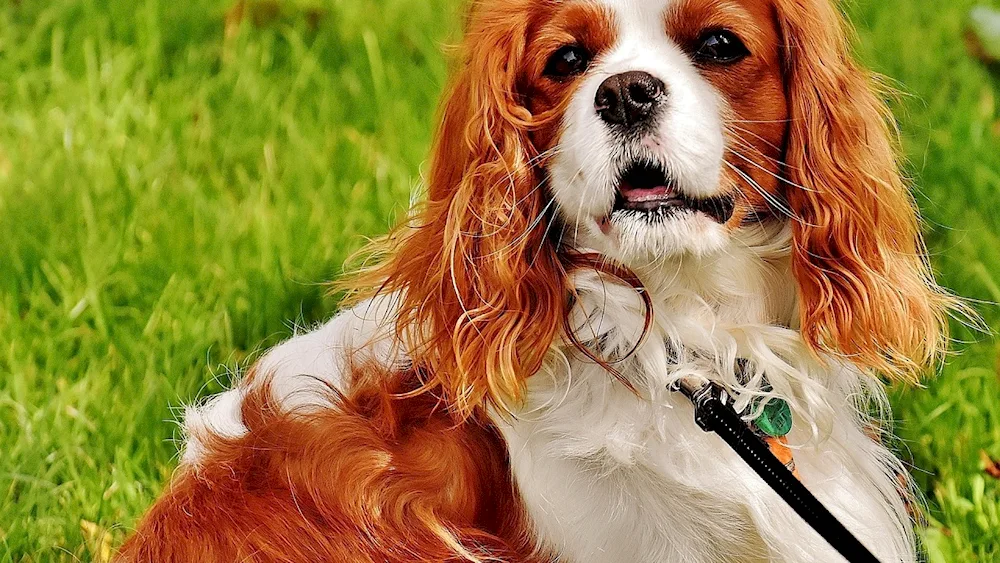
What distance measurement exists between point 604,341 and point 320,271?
1.96 meters

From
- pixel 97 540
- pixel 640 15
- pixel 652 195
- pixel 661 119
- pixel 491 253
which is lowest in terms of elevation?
pixel 97 540

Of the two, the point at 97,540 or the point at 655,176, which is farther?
the point at 97,540

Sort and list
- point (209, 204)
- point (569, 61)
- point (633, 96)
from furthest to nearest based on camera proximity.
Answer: point (209, 204), point (569, 61), point (633, 96)

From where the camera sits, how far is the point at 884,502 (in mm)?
3164

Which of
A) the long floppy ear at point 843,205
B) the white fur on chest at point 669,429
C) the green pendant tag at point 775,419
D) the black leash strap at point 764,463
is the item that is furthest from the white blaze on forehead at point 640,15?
the green pendant tag at point 775,419

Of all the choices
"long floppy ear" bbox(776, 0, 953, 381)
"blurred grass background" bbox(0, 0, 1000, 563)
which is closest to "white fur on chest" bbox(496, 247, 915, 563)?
"long floppy ear" bbox(776, 0, 953, 381)

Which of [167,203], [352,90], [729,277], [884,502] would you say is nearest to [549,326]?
[729,277]

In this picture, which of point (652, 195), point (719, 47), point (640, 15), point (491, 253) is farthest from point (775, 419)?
point (640, 15)

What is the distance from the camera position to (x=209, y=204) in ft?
16.6

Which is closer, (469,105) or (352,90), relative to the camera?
(469,105)

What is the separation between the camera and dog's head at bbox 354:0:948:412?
272cm

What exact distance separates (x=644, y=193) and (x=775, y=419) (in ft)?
2.14

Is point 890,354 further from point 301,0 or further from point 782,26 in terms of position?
point 301,0

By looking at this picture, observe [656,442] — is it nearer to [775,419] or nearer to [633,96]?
[775,419]
